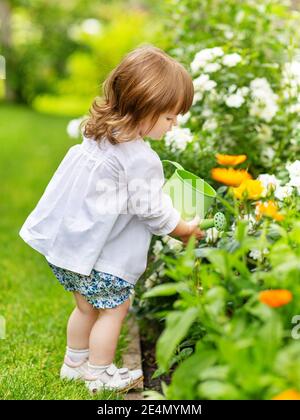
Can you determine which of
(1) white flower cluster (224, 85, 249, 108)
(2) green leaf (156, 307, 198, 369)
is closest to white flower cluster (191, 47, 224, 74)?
(1) white flower cluster (224, 85, 249, 108)

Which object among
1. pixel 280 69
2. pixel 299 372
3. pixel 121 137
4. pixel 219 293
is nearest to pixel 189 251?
pixel 219 293

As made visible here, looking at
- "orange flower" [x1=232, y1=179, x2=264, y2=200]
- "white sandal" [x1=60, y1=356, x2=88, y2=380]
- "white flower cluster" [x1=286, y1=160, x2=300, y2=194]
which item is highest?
"orange flower" [x1=232, y1=179, x2=264, y2=200]

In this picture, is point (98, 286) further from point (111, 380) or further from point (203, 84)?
point (203, 84)

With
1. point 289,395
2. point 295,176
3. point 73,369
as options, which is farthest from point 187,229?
point 289,395

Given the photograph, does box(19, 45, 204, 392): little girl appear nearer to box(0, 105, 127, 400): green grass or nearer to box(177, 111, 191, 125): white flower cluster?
box(0, 105, 127, 400): green grass

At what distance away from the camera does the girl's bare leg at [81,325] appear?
2623mm

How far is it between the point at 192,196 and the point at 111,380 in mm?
748

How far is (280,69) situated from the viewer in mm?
3807

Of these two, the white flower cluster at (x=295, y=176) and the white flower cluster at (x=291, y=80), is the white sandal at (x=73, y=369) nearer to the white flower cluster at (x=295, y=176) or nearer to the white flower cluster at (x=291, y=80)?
the white flower cluster at (x=295, y=176)

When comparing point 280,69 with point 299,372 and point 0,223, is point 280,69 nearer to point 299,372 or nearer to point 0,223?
point 0,223

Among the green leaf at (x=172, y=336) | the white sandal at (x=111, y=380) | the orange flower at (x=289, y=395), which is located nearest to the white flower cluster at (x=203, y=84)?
the white sandal at (x=111, y=380)

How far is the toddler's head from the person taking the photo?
2322mm

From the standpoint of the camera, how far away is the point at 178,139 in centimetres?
307

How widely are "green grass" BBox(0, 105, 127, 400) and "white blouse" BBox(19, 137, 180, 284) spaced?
0.44m
